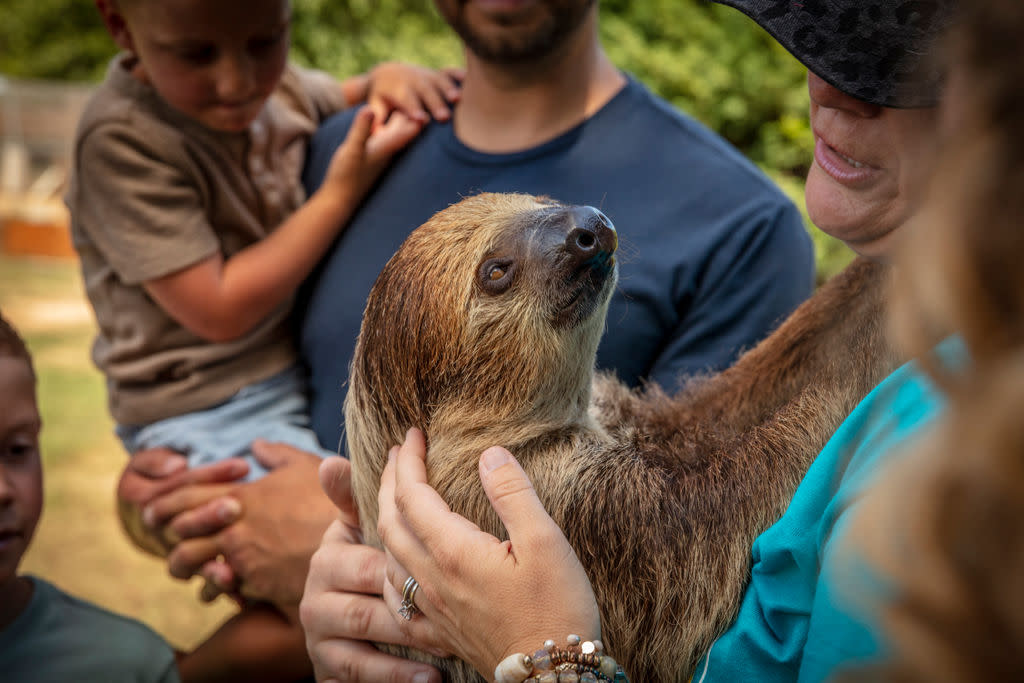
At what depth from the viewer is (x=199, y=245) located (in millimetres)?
2211

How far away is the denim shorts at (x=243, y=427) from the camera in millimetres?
2342

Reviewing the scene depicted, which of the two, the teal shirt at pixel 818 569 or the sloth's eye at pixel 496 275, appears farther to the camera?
the sloth's eye at pixel 496 275

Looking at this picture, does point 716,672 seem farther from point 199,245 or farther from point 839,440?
point 199,245

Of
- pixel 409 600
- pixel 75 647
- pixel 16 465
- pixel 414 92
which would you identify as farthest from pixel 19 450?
pixel 414 92

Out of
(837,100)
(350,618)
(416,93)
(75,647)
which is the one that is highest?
(837,100)

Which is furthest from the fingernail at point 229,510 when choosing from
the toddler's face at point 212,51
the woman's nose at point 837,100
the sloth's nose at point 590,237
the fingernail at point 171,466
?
the woman's nose at point 837,100

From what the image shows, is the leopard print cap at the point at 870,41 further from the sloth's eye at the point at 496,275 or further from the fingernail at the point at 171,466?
the fingernail at the point at 171,466

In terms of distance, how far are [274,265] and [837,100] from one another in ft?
5.09

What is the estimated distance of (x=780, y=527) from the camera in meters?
1.18

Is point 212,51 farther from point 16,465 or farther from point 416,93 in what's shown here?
point 16,465

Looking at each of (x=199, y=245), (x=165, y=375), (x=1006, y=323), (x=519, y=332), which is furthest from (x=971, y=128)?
(x=165, y=375)

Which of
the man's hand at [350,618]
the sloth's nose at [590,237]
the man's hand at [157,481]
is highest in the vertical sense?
the sloth's nose at [590,237]

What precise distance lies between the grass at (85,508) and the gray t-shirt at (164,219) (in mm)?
1916

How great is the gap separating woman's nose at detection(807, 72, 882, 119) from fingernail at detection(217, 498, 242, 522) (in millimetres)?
1738
